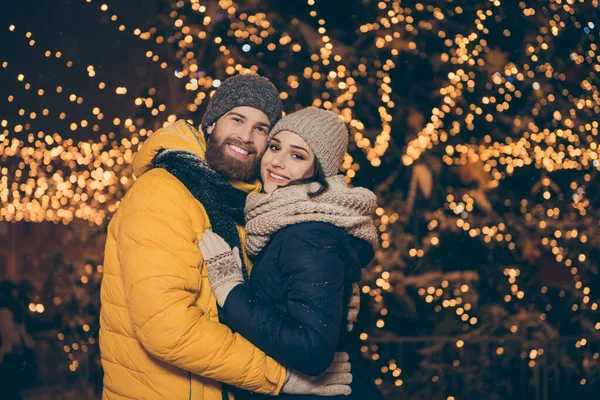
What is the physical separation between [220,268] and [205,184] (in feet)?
1.36

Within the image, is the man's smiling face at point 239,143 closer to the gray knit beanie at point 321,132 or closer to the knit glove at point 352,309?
the gray knit beanie at point 321,132

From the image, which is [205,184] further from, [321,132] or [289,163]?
[321,132]

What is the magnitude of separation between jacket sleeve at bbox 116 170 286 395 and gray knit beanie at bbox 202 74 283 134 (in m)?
0.74

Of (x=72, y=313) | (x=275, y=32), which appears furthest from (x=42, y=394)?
(x=275, y=32)

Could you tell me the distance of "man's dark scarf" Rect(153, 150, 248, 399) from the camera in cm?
253

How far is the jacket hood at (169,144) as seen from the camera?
2.58 meters

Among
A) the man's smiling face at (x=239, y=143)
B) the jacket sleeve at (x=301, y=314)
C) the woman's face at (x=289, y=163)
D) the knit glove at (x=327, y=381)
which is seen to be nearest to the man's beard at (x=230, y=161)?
the man's smiling face at (x=239, y=143)

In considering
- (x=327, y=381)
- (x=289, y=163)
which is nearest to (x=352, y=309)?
(x=327, y=381)

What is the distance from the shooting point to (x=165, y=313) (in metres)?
2.16

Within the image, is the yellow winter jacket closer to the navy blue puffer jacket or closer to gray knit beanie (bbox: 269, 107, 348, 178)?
the navy blue puffer jacket

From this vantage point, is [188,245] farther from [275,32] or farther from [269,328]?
[275,32]

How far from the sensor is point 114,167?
507 cm

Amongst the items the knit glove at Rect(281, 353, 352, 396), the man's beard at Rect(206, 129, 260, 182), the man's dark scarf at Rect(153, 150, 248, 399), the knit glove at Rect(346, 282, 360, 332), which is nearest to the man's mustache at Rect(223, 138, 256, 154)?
the man's beard at Rect(206, 129, 260, 182)

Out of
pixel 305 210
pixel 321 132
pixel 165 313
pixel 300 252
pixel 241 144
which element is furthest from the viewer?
pixel 241 144
